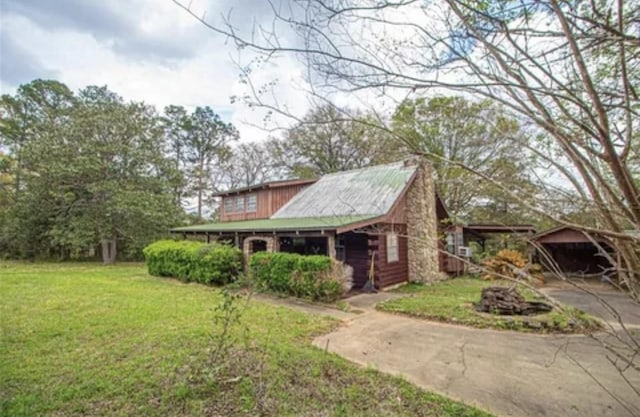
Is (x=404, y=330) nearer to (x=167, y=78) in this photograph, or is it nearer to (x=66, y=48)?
(x=167, y=78)

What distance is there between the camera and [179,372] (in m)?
3.80

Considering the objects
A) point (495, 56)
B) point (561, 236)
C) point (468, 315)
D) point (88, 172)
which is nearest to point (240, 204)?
point (88, 172)

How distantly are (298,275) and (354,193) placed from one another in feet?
17.8

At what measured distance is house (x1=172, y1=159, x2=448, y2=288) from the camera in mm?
10125

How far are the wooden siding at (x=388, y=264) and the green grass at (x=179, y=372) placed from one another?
420 centimetres

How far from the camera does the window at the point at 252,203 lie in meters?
17.0

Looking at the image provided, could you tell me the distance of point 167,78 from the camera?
6367 mm

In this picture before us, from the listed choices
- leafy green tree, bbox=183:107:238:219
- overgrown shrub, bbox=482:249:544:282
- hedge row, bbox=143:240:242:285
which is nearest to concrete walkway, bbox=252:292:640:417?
overgrown shrub, bbox=482:249:544:282

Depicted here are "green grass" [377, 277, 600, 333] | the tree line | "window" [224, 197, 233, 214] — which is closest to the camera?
"green grass" [377, 277, 600, 333]

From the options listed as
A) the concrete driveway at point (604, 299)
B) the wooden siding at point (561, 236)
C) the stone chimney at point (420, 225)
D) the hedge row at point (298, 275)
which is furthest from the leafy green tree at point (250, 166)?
the concrete driveway at point (604, 299)

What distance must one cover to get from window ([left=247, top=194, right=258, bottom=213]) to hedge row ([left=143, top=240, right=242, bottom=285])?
15.5 feet

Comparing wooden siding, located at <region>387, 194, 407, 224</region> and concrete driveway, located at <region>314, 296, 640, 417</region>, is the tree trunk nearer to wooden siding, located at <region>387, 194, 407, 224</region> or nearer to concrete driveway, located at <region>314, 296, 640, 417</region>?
wooden siding, located at <region>387, 194, 407, 224</region>

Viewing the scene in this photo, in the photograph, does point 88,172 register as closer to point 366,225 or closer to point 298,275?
point 298,275

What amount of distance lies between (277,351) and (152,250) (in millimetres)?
11412
